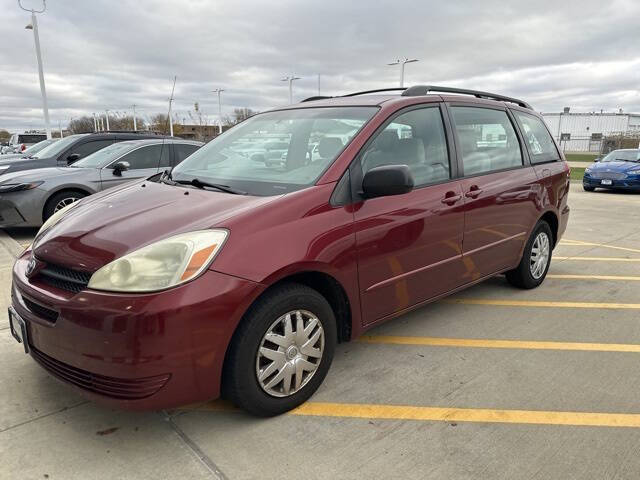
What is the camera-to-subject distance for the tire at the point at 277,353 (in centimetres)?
236

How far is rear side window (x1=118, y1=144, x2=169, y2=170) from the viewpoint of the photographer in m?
7.62

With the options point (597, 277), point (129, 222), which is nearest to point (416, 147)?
point (129, 222)

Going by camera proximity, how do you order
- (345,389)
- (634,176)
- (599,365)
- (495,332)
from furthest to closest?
(634,176) → (495,332) → (599,365) → (345,389)

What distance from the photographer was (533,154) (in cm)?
460

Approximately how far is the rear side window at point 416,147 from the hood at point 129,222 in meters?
0.89

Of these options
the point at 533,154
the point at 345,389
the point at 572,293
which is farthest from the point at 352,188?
the point at 572,293

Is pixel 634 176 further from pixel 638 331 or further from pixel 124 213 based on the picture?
pixel 124 213

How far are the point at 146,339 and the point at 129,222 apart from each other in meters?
0.75

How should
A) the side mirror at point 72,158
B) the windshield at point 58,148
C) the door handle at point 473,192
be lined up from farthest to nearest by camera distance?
the windshield at point 58,148 < the side mirror at point 72,158 < the door handle at point 473,192

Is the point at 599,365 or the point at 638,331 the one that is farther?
the point at 638,331

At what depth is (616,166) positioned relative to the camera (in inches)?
581

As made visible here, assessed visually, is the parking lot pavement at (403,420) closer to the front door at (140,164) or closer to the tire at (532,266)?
the tire at (532,266)

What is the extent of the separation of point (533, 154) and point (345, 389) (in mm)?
3040

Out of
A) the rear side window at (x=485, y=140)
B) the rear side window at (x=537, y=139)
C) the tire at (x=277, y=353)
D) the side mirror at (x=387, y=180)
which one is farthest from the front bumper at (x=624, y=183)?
the tire at (x=277, y=353)
